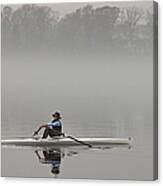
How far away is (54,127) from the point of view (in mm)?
2846

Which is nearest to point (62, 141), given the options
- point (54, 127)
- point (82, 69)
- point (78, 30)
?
point (54, 127)

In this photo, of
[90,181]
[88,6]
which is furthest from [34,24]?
[90,181]

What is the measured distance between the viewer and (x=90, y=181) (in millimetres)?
2838

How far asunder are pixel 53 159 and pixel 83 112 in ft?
0.65

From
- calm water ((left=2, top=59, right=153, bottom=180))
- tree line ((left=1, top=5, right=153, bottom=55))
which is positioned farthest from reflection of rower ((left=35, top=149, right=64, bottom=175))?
tree line ((left=1, top=5, right=153, bottom=55))

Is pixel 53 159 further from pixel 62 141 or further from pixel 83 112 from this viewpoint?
pixel 83 112

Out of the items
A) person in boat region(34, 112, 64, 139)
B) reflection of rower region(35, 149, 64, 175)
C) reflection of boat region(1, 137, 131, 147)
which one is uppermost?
person in boat region(34, 112, 64, 139)

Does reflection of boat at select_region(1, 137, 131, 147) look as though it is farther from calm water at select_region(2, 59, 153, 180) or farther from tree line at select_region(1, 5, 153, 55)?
tree line at select_region(1, 5, 153, 55)

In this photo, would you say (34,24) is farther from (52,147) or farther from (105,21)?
(52,147)

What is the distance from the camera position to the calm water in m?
2.78

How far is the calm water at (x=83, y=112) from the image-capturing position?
9.12 ft

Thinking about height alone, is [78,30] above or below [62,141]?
above

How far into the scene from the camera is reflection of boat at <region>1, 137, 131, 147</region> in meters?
2.79

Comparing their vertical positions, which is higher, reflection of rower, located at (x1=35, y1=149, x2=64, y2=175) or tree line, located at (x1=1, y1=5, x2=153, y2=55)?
tree line, located at (x1=1, y1=5, x2=153, y2=55)
